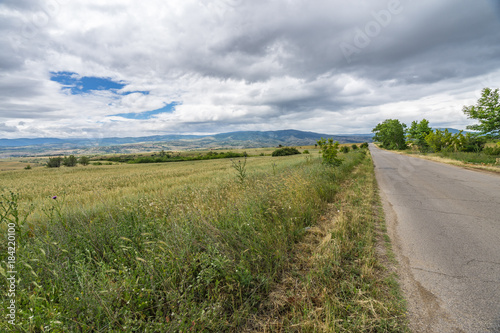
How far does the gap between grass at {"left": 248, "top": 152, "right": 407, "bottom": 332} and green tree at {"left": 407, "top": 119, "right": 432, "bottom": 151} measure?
57.9 meters

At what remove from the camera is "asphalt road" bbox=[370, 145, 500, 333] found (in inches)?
91.1

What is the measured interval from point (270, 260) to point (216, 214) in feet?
5.41

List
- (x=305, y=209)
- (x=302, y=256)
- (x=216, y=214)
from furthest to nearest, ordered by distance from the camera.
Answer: (x=305, y=209), (x=216, y=214), (x=302, y=256)

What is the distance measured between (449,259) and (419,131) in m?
65.7

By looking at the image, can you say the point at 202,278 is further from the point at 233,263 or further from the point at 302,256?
the point at 302,256

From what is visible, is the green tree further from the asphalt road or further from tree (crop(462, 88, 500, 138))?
the asphalt road

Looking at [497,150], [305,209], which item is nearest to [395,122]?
[497,150]

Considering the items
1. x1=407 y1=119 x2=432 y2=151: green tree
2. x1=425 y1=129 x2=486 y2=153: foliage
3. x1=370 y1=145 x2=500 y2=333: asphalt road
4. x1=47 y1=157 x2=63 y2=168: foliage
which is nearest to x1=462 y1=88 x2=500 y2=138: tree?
x1=425 y1=129 x2=486 y2=153: foliage

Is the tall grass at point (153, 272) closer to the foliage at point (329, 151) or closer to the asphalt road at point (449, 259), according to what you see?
the asphalt road at point (449, 259)

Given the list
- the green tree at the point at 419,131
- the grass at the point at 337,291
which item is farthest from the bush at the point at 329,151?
the green tree at the point at 419,131

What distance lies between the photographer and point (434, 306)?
97.1 inches

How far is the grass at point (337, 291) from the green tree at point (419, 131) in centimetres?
5787

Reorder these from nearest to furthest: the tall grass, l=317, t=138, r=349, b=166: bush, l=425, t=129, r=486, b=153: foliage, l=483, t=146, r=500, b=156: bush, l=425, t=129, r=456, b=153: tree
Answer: the tall grass, l=317, t=138, r=349, b=166: bush, l=483, t=146, r=500, b=156: bush, l=425, t=129, r=486, b=153: foliage, l=425, t=129, r=456, b=153: tree

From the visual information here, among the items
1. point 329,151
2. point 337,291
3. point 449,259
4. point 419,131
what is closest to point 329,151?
point 329,151
